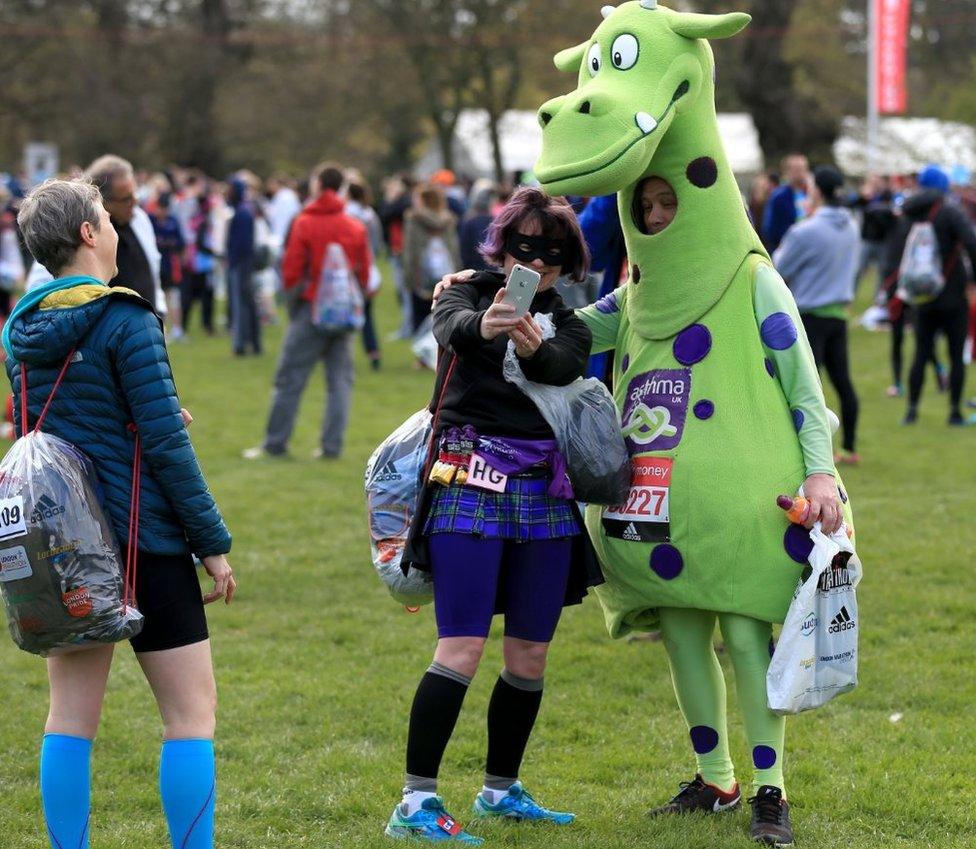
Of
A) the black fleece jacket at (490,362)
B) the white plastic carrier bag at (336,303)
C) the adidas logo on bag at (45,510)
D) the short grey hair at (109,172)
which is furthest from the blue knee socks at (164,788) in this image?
the white plastic carrier bag at (336,303)

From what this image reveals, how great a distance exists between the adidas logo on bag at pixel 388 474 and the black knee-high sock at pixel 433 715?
21.4 inches

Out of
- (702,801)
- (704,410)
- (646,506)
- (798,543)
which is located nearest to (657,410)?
(704,410)

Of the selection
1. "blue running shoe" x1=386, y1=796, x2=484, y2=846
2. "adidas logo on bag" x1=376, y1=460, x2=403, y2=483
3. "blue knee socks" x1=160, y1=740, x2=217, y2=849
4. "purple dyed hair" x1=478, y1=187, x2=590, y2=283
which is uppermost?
"purple dyed hair" x1=478, y1=187, x2=590, y2=283

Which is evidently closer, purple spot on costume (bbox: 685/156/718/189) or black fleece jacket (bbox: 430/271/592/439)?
black fleece jacket (bbox: 430/271/592/439)

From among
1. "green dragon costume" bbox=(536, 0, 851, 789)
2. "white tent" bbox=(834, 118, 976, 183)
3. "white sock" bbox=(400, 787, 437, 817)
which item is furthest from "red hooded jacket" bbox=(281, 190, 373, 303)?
"white tent" bbox=(834, 118, 976, 183)

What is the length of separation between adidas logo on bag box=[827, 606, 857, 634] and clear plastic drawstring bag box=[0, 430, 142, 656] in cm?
190

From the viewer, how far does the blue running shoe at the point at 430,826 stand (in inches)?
157

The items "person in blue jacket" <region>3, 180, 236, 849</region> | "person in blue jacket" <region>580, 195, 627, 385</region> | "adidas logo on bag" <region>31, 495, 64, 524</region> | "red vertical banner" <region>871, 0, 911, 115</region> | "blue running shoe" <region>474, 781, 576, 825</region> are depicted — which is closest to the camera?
"adidas logo on bag" <region>31, 495, 64, 524</region>

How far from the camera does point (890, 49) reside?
80.5 ft

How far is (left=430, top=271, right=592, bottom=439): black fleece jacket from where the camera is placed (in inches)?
150

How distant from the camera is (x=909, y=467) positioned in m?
10.5

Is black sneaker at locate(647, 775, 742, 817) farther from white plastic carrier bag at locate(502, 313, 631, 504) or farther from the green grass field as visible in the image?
white plastic carrier bag at locate(502, 313, 631, 504)

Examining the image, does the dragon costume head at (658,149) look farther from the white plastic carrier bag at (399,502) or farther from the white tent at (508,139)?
the white tent at (508,139)

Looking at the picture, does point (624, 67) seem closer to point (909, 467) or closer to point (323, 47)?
point (909, 467)
